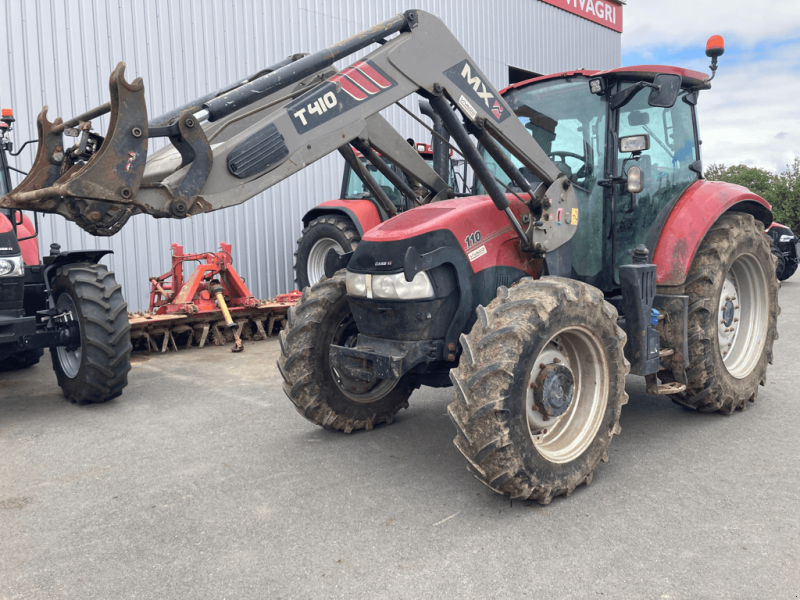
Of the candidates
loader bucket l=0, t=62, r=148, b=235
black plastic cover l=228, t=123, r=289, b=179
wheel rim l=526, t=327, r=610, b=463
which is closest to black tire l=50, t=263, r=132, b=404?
loader bucket l=0, t=62, r=148, b=235

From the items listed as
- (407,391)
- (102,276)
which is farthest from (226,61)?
(407,391)

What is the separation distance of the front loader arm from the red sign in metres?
13.1

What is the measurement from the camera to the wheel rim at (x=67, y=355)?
5.25 metres

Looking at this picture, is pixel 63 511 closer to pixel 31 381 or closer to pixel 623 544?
pixel 623 544

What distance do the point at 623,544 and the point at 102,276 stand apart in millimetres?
4385

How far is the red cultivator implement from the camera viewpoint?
700 centimetres

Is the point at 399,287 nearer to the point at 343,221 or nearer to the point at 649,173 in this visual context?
the point at 649,173

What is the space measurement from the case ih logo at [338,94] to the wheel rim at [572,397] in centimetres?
152

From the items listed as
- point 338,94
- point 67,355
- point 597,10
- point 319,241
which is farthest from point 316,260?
point 597,10

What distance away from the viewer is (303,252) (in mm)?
9062

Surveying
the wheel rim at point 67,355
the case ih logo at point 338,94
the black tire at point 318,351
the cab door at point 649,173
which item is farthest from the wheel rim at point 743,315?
the wheel rim at point 67,355

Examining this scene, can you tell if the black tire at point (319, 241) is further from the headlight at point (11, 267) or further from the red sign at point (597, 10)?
the red sign at point (597, 10)

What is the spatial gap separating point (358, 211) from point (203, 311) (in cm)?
258

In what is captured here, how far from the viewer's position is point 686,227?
406cm
